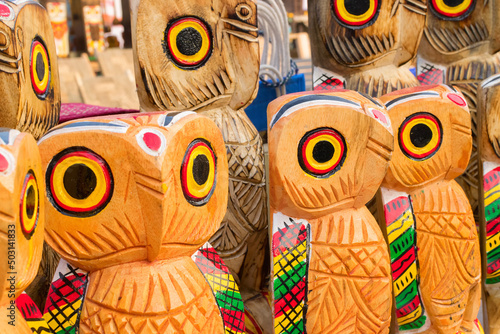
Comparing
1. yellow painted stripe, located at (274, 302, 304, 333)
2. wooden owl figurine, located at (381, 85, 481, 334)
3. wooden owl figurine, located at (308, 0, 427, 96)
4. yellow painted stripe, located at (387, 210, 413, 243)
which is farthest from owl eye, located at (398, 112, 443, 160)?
yellow painted stripe, located at (274, 302, 304, 333)

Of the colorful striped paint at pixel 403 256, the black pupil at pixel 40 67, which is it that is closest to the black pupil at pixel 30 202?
the black pupil at pixel 40 67

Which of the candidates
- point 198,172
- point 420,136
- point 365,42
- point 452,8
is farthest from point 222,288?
point 452,8

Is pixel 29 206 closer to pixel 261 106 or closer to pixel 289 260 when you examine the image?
pixel 289 260

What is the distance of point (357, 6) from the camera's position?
994mm

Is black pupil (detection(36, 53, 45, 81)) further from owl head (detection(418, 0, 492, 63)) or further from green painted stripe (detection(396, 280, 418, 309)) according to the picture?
owl head (detection(418, 0, 492, 63))

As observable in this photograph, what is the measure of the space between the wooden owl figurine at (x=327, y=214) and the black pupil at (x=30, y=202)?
0.34 m

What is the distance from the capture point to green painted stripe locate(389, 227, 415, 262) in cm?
87

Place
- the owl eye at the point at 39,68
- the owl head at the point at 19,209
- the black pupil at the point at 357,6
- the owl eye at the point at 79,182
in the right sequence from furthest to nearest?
the black pupil at the point at 357,6 → the owl eye at the point at 39,68 → the owl eye at the point at 79,182 → the owl head at the point at 19,209

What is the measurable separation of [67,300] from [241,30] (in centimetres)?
52

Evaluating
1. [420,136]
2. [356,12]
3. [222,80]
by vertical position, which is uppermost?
[356,12]

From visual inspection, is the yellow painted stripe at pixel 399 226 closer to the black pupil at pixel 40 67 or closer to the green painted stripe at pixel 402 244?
the green painted stripe at pixel 402 244

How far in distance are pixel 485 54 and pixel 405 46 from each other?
28 centimetres

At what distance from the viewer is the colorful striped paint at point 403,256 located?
87cm

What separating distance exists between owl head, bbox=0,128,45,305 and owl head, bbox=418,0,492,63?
99cm
